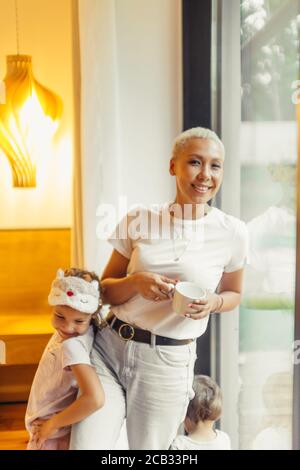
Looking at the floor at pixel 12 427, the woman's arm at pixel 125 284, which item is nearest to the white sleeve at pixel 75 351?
the woman's arm at pixel 125 284

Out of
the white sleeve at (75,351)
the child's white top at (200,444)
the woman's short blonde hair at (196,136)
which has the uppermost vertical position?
the woman's short blonde hair at (196,136)

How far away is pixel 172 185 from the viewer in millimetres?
2160

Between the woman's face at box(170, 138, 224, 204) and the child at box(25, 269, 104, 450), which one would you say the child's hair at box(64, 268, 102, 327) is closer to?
the child at box(25, 269, 104, 450)

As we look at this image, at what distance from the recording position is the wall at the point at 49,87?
2.72 m

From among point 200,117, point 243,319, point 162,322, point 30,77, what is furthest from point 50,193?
point 162,322

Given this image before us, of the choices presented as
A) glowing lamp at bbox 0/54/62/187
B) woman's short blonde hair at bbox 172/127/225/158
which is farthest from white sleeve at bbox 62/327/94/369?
glowing lamp at bbox 0/54/62/187

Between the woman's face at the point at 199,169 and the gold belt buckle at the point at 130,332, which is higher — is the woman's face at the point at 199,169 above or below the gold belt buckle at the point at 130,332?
above

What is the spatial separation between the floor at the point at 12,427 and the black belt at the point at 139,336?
1090 millimetres

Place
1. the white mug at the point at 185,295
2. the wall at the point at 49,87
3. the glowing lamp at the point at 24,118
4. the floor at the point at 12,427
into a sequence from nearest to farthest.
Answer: the white mug at the point at 185,295
the floor at the point at 12,427
the glowing lamp at the point at 24,118
the wall at the point at 49,87

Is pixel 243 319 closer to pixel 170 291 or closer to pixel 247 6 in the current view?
pixel 170 291

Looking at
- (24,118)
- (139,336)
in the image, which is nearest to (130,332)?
(139,336)

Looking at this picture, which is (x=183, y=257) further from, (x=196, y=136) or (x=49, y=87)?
(x=49, y=87)

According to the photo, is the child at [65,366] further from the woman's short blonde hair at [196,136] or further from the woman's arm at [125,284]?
the woman's short blonde hair at [196,136]

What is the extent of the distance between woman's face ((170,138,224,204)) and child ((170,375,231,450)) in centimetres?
54
